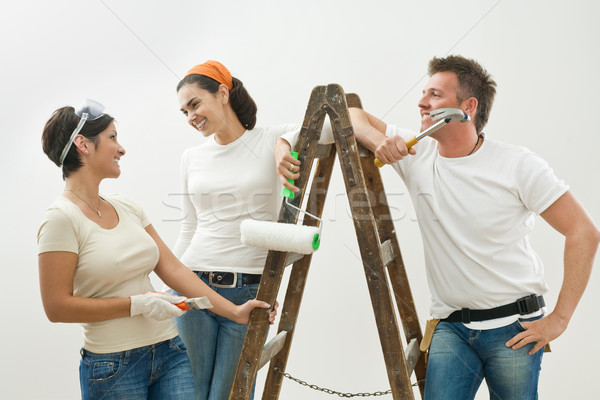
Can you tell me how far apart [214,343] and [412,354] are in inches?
26.6

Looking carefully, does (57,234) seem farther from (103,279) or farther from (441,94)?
(441,94)

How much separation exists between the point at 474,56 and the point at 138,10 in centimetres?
186

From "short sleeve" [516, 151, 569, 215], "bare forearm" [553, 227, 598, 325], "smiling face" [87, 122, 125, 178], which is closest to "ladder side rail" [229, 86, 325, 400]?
"smiling face" [87, 122, 125, 178]

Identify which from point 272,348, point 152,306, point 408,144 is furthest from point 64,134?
point 408,144

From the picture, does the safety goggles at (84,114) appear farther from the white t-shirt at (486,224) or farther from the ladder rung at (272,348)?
the white t-shirt at (486,224)

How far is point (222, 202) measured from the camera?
1.86 m

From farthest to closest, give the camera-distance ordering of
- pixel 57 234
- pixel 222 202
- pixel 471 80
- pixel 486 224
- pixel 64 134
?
pixel 222 202, pixel 471 80, pixel 486 224, pixel 64 134, pixel 57 234

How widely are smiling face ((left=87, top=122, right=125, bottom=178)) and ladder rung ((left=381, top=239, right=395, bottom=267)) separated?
0.86 meters

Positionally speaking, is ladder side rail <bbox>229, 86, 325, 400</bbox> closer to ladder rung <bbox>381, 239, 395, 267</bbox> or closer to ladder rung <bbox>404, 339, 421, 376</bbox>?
ladder rung <bbox>381, 239, 395, 267</bbox>

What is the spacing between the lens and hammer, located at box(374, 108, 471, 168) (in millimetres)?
1572

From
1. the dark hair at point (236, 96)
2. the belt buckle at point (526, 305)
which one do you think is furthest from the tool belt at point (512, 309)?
the dark hair at point (236, 96)

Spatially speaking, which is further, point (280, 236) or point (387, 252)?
point (387, 252)

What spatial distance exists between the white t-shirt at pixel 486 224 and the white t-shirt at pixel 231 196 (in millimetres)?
529

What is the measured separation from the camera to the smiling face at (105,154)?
1573 millimetres
